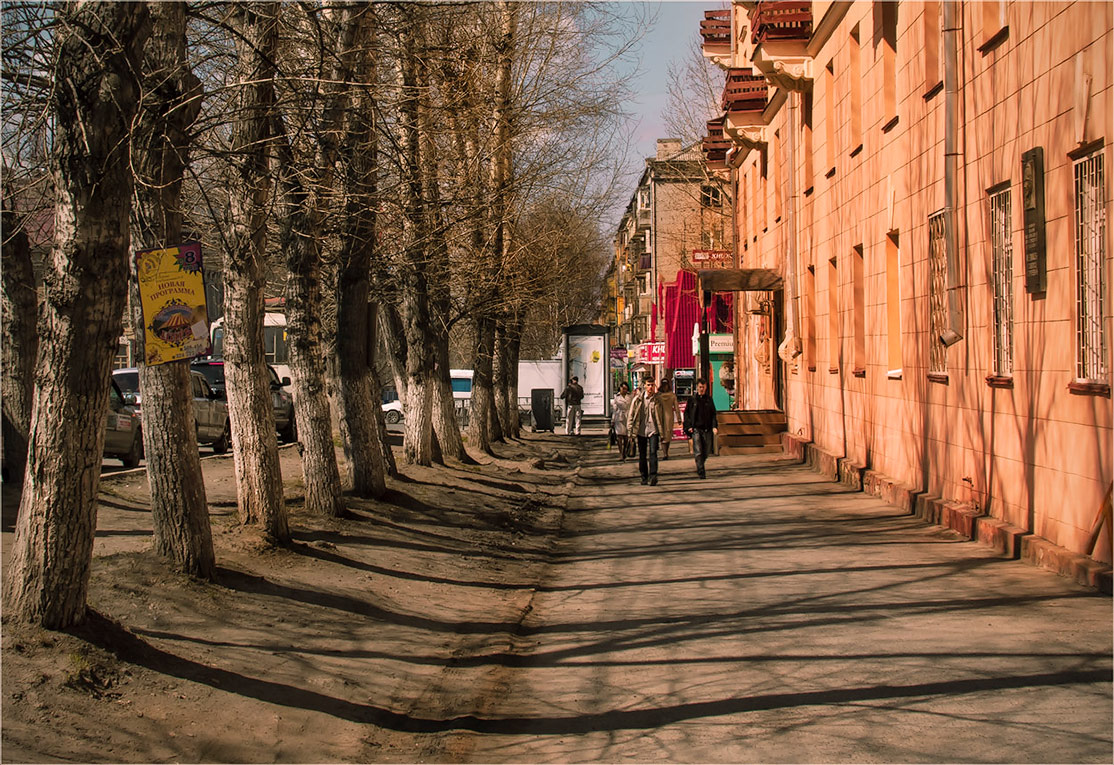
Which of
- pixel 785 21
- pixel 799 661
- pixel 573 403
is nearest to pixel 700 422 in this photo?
pixel 785 21

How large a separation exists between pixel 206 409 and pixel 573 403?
1901 cm

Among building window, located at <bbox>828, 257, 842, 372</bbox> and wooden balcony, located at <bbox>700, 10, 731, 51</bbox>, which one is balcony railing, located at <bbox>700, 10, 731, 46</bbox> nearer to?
wooden balcony, located at <bbox>700, 10, 731, 51</bbox>

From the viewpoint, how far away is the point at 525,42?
2280 cm

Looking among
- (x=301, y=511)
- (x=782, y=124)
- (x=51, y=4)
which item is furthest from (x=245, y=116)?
(x=782, y=124)

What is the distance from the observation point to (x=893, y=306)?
1712 centimetres

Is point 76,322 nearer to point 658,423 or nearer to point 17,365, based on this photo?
point 17,365

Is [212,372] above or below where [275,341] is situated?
below

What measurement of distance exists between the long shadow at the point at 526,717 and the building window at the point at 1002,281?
5.42m

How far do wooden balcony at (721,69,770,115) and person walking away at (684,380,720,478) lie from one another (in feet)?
29.8

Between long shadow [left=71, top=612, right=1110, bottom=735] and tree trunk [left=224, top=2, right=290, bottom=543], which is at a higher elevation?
tree trunk [left=224, top=2, right=290, bottom=543]

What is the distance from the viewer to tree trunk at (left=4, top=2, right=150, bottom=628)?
638cm

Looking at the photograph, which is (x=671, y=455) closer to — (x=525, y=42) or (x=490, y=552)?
(x=525, y=42)

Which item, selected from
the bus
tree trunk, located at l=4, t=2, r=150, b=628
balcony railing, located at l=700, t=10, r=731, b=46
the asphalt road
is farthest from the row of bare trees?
the bus

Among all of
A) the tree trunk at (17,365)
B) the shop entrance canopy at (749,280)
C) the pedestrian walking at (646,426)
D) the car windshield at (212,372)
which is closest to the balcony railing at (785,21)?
the shop entrance canopy at (749,280)
